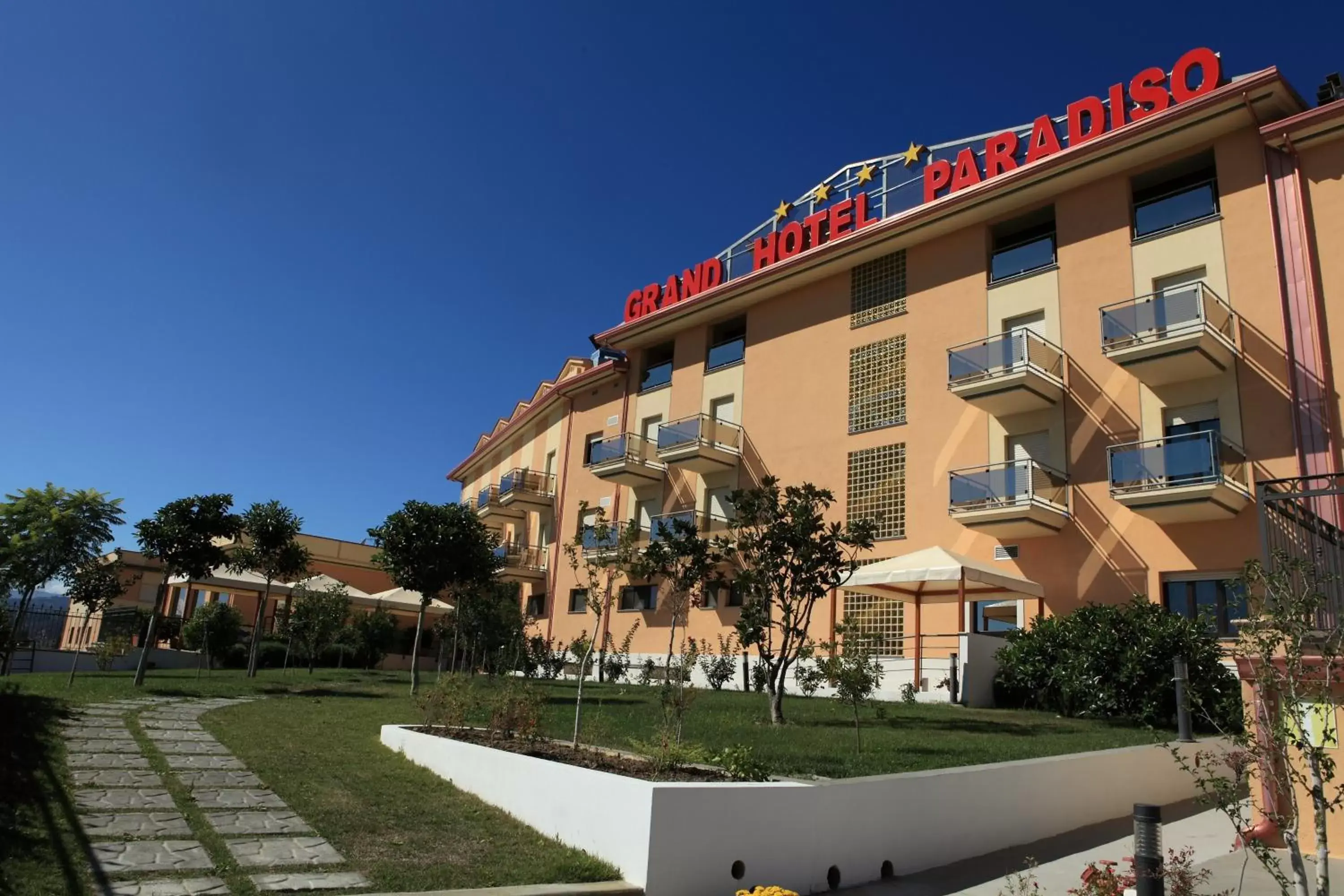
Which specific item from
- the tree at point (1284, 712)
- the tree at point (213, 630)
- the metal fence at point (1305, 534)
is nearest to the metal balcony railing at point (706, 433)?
the tree at point (213, 630)

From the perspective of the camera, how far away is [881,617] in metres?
20.3

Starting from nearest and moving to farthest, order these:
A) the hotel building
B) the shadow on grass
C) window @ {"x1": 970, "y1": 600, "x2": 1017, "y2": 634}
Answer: the shadow on grass < the hotel building < window @ {"x1": 970, "y1": 600, "x2": 1017, "y2": 634}

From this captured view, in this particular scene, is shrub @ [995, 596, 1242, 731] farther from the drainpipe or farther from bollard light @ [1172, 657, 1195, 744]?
the drainpipe

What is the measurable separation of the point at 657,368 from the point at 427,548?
13.0 m

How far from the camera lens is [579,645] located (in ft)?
38.2

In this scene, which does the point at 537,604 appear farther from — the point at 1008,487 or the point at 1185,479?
the point at 1185,479

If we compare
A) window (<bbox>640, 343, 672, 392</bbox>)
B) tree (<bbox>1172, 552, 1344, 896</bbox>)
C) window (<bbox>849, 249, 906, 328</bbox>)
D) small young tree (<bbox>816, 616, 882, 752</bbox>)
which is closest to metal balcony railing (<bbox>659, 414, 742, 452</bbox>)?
window (<bbox>640, 343, 672, 392</bbox>)

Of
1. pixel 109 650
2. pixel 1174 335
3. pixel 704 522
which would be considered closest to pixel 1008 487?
pixel 1174 335

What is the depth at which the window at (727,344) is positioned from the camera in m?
26.6

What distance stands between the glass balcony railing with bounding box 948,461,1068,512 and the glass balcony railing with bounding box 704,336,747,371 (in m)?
9.48

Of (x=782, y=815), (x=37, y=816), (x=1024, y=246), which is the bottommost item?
(x=37, y=816)

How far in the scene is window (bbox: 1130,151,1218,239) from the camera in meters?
17.1

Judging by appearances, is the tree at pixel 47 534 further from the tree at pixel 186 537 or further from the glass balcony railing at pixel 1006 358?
the glass balcony railing at pixel 1006 358

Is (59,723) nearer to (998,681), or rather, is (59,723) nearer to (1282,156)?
(998,681)
